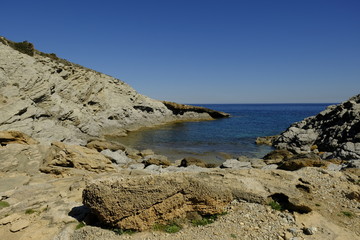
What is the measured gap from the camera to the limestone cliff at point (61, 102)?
29.2 m

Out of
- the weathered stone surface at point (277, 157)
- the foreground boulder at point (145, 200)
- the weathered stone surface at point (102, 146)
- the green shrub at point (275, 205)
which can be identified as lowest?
the weathered stone surface at point (277, 157)

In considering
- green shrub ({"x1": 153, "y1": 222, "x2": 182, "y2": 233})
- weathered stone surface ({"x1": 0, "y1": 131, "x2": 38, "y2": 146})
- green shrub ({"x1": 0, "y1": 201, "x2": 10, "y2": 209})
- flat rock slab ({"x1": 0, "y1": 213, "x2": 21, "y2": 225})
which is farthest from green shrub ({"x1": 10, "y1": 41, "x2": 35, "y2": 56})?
green shrub ({"x1": 153, "y1": 222, "x2": 182, "y2": 233})

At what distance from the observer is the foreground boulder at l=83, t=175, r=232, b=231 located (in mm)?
8758

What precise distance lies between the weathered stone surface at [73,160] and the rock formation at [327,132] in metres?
24.7

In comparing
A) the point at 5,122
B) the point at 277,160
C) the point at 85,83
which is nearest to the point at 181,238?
the point at 277,160

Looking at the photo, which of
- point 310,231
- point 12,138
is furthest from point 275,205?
point 12,138

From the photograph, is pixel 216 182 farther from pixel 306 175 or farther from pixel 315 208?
pixel 306 175

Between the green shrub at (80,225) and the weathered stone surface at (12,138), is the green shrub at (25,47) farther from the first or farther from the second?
the green shrub at (80,225)

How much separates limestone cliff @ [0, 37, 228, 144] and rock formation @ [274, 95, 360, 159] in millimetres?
32253

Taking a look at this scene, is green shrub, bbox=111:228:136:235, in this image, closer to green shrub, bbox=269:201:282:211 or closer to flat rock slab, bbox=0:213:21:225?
flat rock slab, bbox=0:213:21:225

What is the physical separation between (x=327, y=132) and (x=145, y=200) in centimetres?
3550

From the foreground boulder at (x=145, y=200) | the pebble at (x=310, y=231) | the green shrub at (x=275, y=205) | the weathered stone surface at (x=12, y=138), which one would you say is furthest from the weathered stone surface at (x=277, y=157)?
the weathered stone surface at (x=12, y=138)

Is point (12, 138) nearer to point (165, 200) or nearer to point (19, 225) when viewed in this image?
point (19, 225)

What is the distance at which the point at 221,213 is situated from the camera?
31.4 ft
